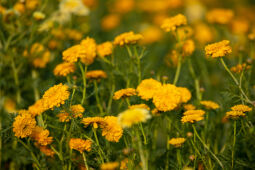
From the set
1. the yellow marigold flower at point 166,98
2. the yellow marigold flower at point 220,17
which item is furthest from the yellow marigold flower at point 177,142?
the yellow marigold flower at point 220,17

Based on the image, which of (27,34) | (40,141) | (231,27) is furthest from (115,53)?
(231,27)

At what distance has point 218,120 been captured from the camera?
189 centimetres

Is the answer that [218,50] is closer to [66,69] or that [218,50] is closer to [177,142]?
[177,142]

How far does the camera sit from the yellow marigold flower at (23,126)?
4.74 ft

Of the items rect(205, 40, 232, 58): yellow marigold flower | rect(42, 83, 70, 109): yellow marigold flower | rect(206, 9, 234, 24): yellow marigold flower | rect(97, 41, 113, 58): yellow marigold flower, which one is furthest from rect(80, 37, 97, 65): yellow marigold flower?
rect(206, 9, 234, 24): yellow marigold flower

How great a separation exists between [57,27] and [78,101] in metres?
0.69

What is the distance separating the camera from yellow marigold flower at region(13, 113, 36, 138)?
144 centimetres

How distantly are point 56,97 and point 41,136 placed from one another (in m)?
0.19

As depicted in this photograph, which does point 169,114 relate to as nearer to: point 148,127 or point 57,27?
point 148,127

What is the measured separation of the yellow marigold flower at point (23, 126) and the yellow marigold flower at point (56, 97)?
11 cm

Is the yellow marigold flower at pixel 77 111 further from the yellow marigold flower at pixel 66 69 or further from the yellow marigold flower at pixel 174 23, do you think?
the yellow marigold flower at pixel 174 23

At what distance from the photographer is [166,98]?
1.49 meters

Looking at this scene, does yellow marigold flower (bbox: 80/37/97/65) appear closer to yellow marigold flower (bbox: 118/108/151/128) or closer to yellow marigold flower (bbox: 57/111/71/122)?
yellow marigold flower (bbox: 57/111/71/122)

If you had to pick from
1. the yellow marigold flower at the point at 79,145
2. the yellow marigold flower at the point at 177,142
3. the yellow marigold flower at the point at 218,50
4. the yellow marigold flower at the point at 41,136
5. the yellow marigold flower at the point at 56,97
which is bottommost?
the yellow marigold flower at the point at 177,142
